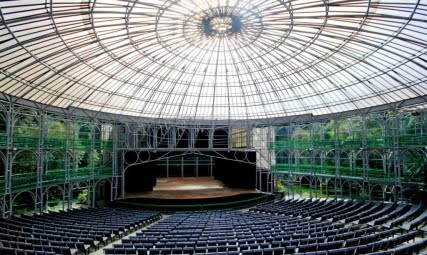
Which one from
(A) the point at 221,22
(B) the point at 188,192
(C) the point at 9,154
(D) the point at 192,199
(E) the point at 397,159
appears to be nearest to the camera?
(A) the point at 221,22

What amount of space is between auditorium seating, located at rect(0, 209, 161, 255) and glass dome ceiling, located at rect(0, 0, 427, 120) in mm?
12006

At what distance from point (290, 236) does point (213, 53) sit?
22.7 metres

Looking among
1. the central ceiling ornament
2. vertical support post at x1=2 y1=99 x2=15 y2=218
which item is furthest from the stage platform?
the central ceiling ornament

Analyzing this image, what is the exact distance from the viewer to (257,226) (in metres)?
22.9

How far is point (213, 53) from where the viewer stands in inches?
1353

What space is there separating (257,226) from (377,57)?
19005mm

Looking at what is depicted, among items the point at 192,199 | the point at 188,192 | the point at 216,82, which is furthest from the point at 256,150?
the point at 192,199

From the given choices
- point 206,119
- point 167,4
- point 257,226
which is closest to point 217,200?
point 206,119

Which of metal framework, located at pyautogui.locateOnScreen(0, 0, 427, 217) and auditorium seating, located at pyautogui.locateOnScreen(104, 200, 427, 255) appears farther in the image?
metal framework, located at pyautogui.locateOnScreen(0, 0, 427, 217)

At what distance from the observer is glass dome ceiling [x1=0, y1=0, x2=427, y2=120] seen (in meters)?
20.2

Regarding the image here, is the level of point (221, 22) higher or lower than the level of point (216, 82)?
higher

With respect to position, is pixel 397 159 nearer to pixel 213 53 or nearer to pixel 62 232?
pixel 213 53

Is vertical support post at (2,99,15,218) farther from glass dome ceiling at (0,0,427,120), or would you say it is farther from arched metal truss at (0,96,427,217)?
glass dome ceiling at (0,0,427,120)

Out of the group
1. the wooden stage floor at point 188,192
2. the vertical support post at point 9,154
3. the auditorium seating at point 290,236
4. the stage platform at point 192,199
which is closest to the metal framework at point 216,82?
the vertical support post at point 9,154
